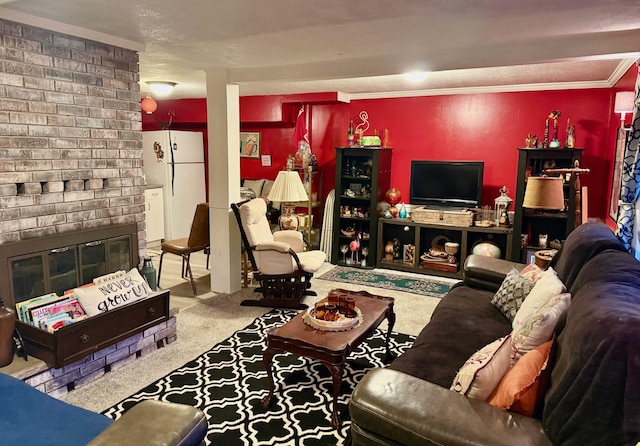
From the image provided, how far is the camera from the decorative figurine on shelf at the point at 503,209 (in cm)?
516

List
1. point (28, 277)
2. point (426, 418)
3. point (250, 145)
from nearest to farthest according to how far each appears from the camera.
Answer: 1. point (426, 418)
2. point (28, 277)
3. point (250, 145)

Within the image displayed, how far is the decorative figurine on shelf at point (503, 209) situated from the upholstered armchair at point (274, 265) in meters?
2.24

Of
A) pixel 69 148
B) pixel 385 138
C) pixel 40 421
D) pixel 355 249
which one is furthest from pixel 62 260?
pixel 385 138

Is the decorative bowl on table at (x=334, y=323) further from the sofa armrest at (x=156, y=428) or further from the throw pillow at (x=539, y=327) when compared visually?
the sofa armrest at (x=156, y=428)

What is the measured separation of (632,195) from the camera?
277 centimetres

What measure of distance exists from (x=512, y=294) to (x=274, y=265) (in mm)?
2188

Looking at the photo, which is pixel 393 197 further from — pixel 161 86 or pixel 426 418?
pixel 426 418

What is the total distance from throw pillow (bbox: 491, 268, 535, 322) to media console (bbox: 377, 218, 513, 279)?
2304mm

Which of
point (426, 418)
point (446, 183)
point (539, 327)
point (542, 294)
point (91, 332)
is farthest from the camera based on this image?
point (446, 183)

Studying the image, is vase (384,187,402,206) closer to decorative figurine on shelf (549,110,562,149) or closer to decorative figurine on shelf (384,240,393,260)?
decorative figurine on shelf (384,240,393,260)

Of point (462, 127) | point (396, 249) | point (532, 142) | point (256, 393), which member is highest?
point (462, 127)

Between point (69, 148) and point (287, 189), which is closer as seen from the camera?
point (69, 148)

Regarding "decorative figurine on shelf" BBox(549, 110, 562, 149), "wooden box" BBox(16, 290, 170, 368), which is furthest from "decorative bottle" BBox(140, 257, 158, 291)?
"decorative figurine on shelf" BBox(549, 110, 562, 149)

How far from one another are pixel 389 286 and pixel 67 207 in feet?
10.5
